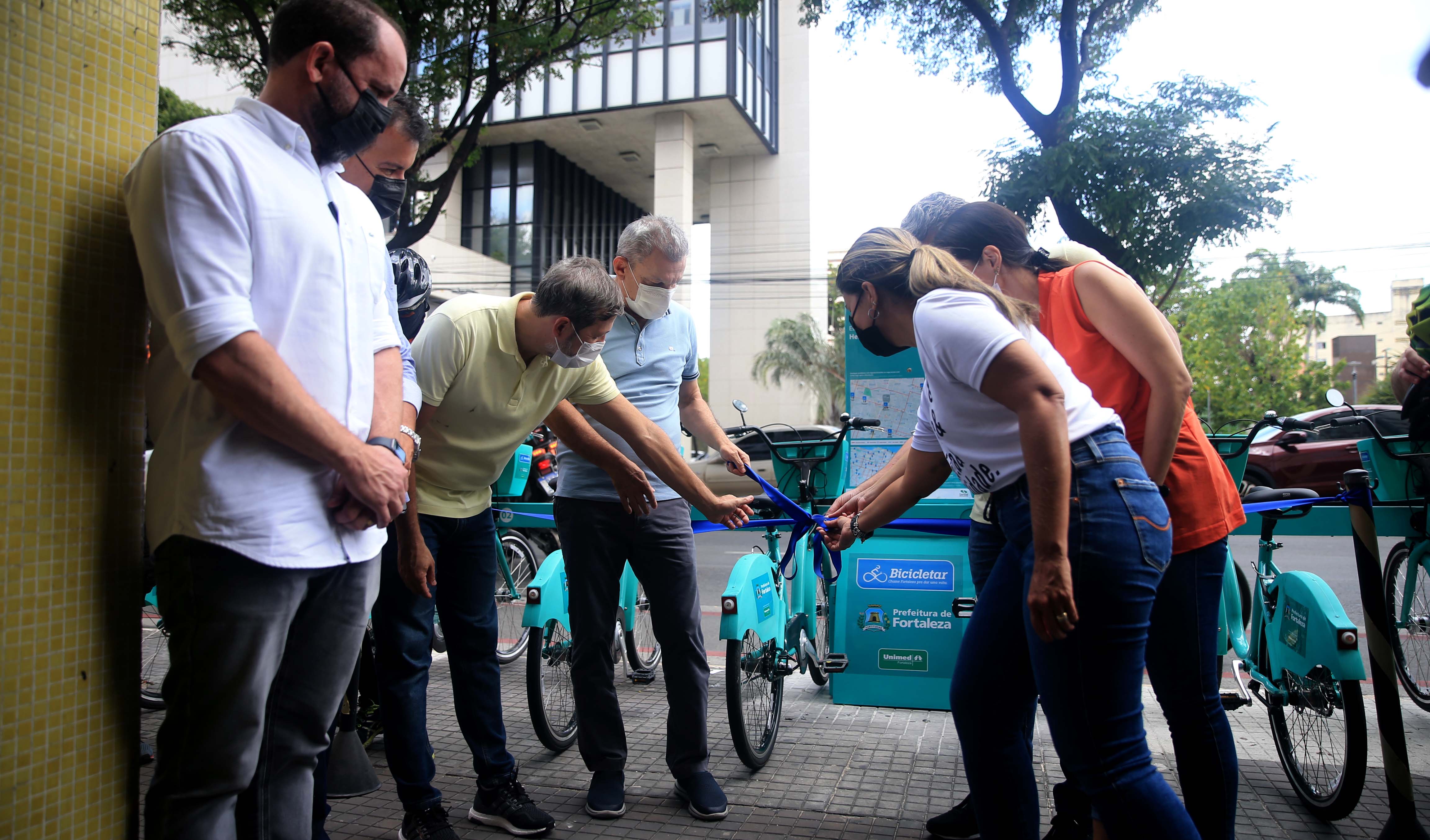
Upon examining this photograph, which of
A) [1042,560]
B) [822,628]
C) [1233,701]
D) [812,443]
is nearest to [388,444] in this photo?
[1042,560]

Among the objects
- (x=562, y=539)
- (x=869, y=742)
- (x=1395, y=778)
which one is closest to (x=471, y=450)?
(x=562, y=539)

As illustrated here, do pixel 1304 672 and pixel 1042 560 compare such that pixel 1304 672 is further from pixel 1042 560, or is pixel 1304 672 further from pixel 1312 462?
pixel 1312 462

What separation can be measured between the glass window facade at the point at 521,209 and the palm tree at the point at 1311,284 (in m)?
30.8

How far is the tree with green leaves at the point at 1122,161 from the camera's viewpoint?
10328 millimetres

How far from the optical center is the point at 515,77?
1022 cm

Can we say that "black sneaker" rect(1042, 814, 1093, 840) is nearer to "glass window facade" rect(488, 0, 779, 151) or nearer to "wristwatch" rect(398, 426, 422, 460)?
"wristwatch" rect(398, 426, 422, 460)

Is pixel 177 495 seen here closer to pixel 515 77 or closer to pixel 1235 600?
pixel 1235 600

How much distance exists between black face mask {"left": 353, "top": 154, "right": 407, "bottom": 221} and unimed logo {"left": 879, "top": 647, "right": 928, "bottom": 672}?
9.28ft

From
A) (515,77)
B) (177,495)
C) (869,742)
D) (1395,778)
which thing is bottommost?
(869,742)

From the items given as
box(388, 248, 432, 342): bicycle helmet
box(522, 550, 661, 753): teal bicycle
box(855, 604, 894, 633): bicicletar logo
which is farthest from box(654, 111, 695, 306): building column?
box(388, 248, 432, 342): bicycle helmet

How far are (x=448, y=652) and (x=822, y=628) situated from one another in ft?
7.94

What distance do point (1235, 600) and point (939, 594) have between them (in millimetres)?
1173

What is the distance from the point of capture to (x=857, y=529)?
282 centimetres

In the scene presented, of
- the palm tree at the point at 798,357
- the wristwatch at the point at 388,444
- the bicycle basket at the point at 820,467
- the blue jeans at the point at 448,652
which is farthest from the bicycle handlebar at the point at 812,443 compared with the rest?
the palm tree at the point at 798,357
